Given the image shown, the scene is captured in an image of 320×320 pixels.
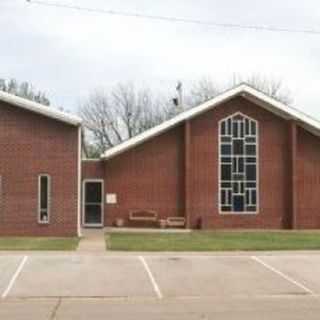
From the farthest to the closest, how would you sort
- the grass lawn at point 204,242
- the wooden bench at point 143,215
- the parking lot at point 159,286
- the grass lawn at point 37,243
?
1. the wooden bench at point 143,215
2. the grass lawn at point 204,242
3. the grass lawn at point 37,243
4. the parking lot at point 159,286

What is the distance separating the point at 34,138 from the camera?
34625 millimetres

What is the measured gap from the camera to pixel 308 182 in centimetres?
4184

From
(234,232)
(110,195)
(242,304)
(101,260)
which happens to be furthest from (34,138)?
(242,304)

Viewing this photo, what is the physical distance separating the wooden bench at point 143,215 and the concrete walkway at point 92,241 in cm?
232

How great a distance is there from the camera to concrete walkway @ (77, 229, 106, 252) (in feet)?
89.7

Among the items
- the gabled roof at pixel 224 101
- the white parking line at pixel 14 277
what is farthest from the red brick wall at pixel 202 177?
the white parking line at pixel 14 277

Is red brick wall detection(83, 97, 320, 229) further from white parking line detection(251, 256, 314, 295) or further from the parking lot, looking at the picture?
white parking line detection(251, 256, 314, 295)

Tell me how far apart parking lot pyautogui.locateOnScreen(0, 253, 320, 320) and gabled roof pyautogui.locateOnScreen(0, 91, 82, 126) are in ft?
33.4

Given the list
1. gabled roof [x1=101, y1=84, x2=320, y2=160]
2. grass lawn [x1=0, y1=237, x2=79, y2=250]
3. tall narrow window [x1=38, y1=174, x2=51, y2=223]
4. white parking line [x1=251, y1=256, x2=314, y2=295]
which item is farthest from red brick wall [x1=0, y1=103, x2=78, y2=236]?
white parking line [x1=251, y1=256, x2=314, y2=295]

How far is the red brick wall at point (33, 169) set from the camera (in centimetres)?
3409

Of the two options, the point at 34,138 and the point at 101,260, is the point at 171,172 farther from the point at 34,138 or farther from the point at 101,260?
the point at 101,260

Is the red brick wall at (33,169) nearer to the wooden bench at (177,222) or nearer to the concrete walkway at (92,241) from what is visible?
the concrete walkway at (92,241)

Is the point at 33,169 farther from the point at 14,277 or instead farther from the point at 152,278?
the point at 152,278

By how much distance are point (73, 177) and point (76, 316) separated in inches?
803
